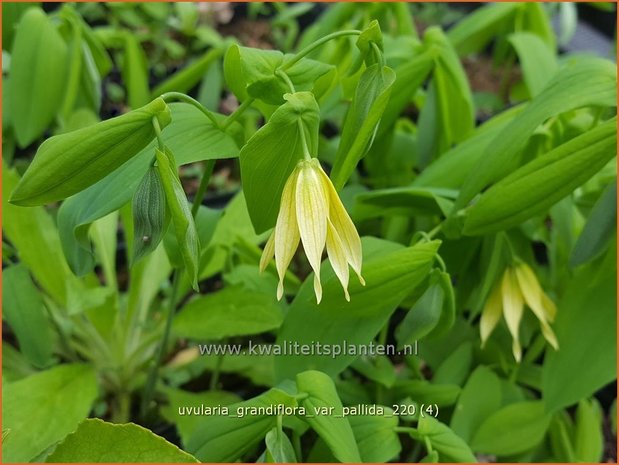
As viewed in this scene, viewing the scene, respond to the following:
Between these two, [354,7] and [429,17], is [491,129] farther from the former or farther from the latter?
[429,17]

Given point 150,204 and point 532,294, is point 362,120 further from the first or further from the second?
point 532,294

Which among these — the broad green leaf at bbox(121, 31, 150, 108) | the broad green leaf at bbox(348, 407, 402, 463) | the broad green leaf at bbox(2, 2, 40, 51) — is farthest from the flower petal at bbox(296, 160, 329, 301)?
the broad green leaf at bbox(2, 2, 40, 51)

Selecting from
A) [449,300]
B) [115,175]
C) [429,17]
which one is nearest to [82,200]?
[115,175]

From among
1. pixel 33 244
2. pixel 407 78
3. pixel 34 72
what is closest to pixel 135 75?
pixel 34 72

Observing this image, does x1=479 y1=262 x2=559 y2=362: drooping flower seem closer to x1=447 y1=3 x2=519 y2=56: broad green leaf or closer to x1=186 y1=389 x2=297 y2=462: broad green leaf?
x1=186 y1=389 x2=297 y2=462: broad green leaf

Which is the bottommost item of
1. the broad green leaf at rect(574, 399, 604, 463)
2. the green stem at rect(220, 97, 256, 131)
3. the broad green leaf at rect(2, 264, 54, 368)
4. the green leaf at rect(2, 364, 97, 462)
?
the broad green leaf at rect(574, 399, 604, 463)

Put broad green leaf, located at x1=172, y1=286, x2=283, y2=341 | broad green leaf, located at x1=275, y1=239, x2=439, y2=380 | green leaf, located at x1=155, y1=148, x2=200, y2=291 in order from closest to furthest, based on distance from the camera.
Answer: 1. green leaf, located at x1=155, y1=148, x2=200, y2=291
2. broad green leaf, located at x1=275, y1=239, x2=439, y2=380
3. broad green leaf, located at x1=172, y1=286, x2=283, y2=341
